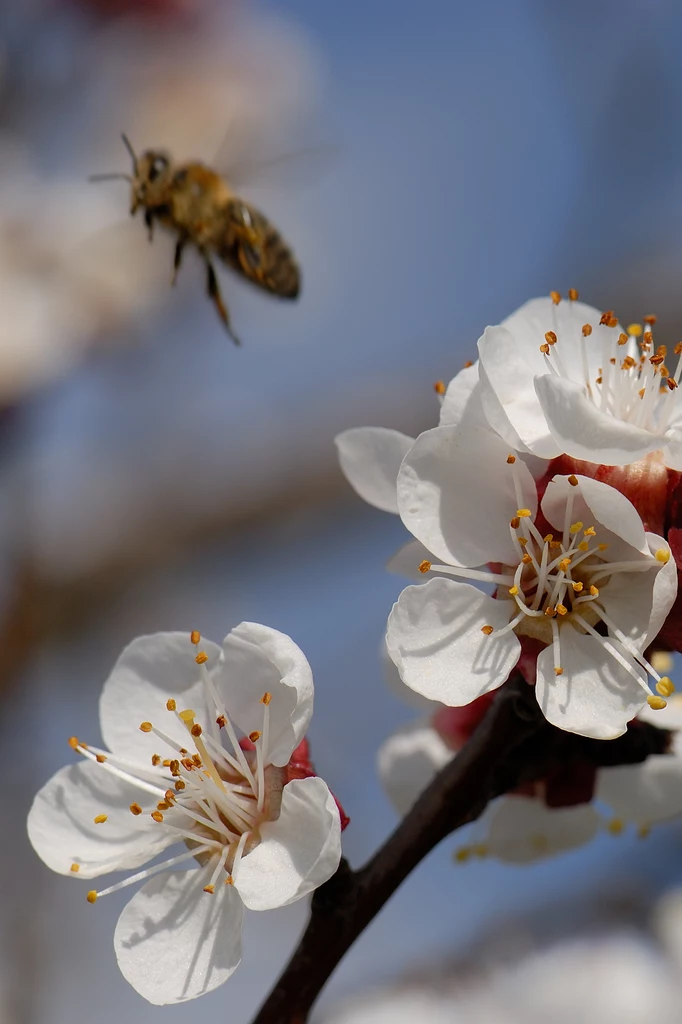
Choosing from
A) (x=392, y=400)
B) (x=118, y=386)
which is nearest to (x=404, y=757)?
(x=392, y=400)

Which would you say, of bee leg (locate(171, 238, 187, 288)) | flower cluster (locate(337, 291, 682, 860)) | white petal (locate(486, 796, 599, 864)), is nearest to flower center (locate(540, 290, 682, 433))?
flower cluster (locate(337, 291, 682, 860))

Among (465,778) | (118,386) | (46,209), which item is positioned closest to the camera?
(465,778)

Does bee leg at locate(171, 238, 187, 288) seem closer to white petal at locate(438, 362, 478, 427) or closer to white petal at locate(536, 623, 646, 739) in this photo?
white petal at locate(438, 362, 478, 427)

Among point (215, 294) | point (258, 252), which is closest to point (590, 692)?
point (215, 294)

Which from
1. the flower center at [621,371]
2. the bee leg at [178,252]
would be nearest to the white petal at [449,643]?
the flower center at [621,371]

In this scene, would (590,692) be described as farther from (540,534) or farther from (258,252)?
(258,252)

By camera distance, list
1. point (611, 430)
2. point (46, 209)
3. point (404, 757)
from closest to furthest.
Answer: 1. point (611, 430)
2. point (404, 757)
3. point (46, 209)

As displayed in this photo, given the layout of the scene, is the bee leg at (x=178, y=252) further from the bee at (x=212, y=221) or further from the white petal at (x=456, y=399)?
the white petal at (x=456, y=399)

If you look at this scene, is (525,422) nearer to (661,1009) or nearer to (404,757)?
(404,757)
